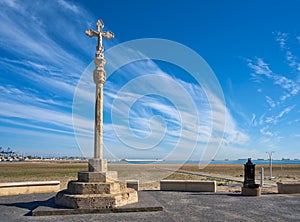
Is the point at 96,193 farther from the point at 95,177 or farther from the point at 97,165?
the point at 97,165

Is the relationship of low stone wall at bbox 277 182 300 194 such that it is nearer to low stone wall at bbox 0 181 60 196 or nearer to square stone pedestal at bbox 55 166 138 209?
square stone pedestal at bbox 55 166 138 209

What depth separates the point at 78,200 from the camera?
9.45 metres

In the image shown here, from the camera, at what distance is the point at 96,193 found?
10.0m

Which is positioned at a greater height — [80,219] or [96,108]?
[96,108]

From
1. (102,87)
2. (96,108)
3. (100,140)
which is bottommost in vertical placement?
(100,140)

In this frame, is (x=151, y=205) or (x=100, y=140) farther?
(x=100, y=140)

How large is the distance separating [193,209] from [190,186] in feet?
16.0

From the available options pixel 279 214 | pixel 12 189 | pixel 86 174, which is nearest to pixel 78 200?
pixel 86 174

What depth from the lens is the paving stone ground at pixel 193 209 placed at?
832cm

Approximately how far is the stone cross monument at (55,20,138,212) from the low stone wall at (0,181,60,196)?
4.31m

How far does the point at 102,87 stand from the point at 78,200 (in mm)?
4610

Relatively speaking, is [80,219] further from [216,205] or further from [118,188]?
[216,205]

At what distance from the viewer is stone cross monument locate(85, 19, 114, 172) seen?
1088 cm

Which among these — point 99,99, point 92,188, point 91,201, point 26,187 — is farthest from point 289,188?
point 26,187
